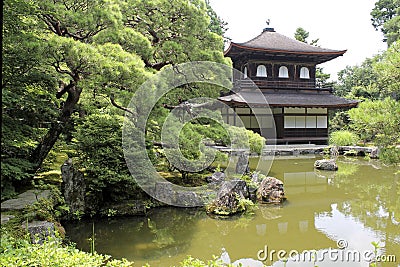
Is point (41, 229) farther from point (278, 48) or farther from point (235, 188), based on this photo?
point (278, 48)

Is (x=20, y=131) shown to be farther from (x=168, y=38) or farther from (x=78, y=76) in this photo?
(x=168, y=38)

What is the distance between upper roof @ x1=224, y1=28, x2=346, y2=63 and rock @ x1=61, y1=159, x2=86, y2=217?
14.0m

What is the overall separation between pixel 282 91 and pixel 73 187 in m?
16.2

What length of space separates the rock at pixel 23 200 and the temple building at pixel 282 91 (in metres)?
13.2

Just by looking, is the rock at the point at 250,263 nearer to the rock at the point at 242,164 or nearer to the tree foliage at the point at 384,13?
the rock at the point at 242,164

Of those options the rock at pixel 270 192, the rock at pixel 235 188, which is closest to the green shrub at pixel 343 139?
the rock at pixel 270 192

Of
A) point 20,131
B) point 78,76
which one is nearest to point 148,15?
point 78,76

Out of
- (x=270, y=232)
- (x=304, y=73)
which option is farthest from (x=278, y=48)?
(x=270, y=232)

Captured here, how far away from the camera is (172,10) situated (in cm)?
767

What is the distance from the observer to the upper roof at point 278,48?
1888 centimetres

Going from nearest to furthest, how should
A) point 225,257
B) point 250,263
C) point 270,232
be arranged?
1. point 250,263
2. point 225,257
3. point 270,232

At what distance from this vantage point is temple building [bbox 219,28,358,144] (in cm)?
1881

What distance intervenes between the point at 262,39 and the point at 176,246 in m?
18.2

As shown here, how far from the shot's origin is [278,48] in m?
19.4
